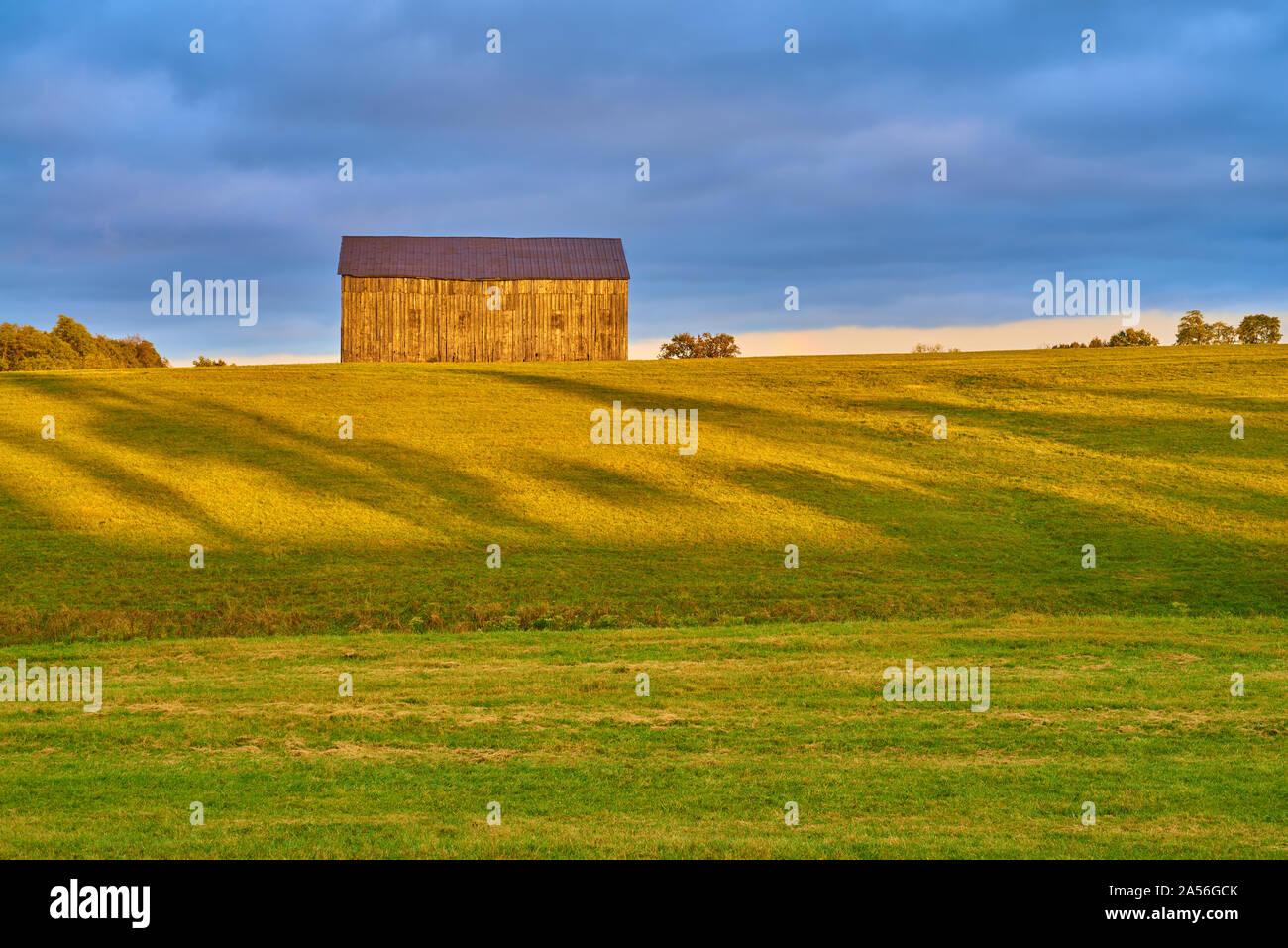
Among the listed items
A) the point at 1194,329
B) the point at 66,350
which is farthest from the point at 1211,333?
the point at 66,350

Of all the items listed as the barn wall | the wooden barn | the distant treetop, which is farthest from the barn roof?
the distant treetop

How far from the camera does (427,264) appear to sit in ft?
250

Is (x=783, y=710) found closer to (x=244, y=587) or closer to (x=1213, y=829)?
(x=1213, y=829)

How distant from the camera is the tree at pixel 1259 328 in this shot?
8069 centimetres

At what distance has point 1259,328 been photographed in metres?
81.9

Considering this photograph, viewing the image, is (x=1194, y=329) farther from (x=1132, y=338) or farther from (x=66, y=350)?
(x=66, y=350)

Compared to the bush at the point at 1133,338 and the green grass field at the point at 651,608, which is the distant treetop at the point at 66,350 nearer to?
the green grass field at the point at 651,608

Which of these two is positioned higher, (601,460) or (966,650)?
(601,460)

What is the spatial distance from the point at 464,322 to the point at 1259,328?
6239 cm

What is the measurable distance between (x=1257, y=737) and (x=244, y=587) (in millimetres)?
22289

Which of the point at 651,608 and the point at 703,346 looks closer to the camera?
the point at 651,608

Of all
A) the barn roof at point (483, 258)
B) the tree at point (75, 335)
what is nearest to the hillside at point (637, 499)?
the barn roof at point (483, 258)

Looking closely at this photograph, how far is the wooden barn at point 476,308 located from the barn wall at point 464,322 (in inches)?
2.8
